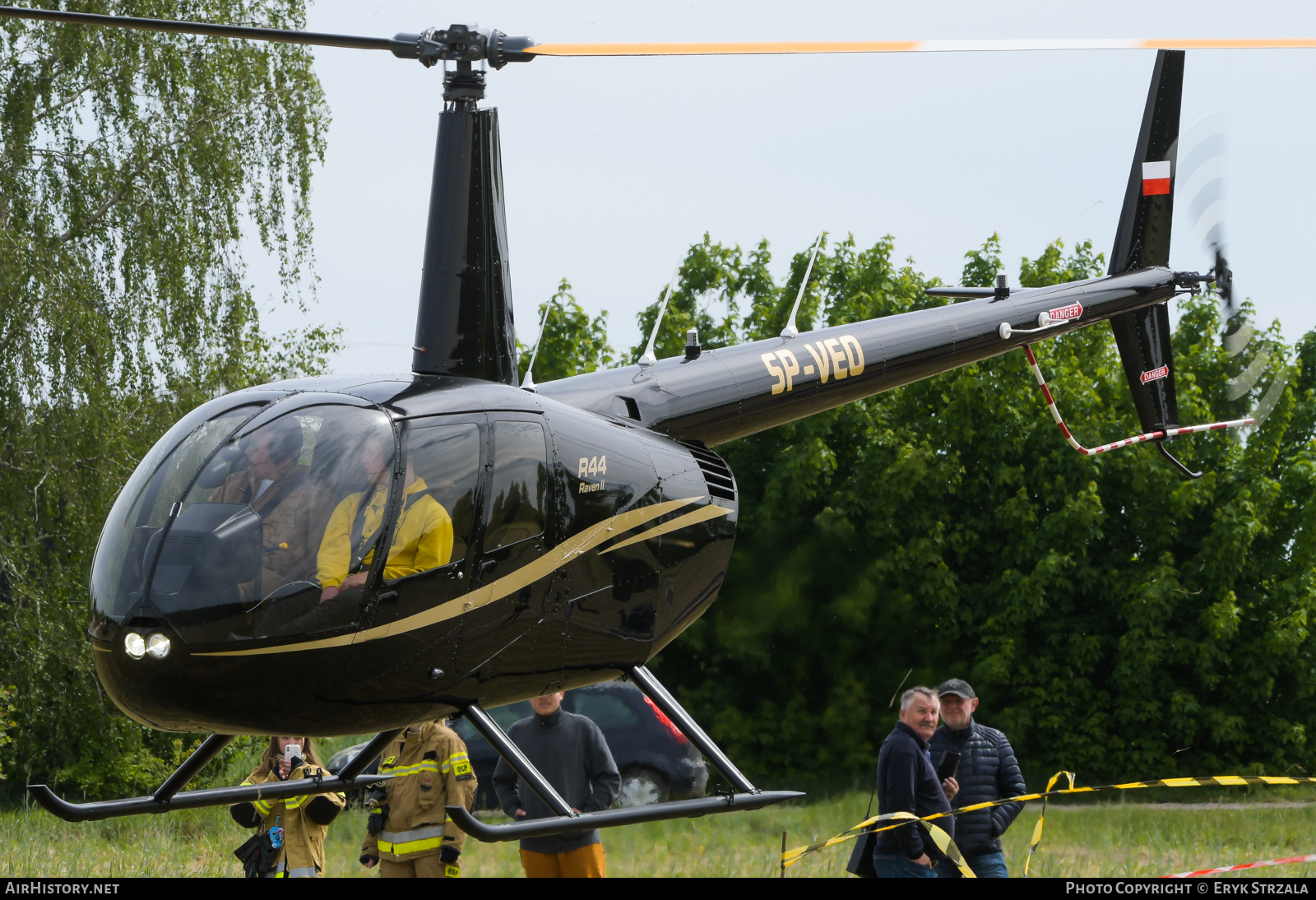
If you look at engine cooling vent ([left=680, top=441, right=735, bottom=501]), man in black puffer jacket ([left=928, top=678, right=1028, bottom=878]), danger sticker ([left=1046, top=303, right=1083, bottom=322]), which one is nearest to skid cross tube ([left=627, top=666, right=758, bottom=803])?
engine cooling vent ([left=680, top=441, right=735, bottom=501])

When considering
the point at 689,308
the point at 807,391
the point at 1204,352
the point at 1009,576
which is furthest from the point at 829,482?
the point at 807,391

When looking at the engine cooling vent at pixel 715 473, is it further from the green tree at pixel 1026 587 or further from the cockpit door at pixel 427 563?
the green tree at pixel 1026 587

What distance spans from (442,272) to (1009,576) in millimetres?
13953

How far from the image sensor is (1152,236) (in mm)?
9516

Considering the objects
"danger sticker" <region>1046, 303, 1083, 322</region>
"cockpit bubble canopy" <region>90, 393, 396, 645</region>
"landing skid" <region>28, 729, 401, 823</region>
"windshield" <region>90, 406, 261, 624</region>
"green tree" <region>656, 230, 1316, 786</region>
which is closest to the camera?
"cockpit bubble canopy" <region>90, 393, 396, 645</region>

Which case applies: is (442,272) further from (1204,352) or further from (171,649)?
(1204,352)

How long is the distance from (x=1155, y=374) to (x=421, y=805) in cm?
618

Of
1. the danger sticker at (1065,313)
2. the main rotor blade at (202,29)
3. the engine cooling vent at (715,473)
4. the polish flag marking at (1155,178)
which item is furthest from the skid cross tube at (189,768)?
the polish flag marking at (1155,178)

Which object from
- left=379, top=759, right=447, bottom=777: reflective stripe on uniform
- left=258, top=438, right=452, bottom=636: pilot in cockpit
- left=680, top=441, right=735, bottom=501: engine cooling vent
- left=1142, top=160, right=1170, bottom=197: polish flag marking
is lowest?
left=379, top=759, right=447, bottom=777: reflective stripe on uniform

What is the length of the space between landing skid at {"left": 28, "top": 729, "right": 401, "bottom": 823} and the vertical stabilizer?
619 cm

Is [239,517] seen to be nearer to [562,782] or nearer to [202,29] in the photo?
[202,29]

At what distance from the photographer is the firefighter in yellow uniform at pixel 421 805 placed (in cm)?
663

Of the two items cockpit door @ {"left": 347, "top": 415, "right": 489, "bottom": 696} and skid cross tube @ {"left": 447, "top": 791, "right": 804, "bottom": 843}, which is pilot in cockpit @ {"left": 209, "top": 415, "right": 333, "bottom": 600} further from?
skid cross tube @ {"left": 447, "top": 791, "right": 804, "bottom": 843}

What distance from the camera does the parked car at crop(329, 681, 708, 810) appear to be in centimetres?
1098
